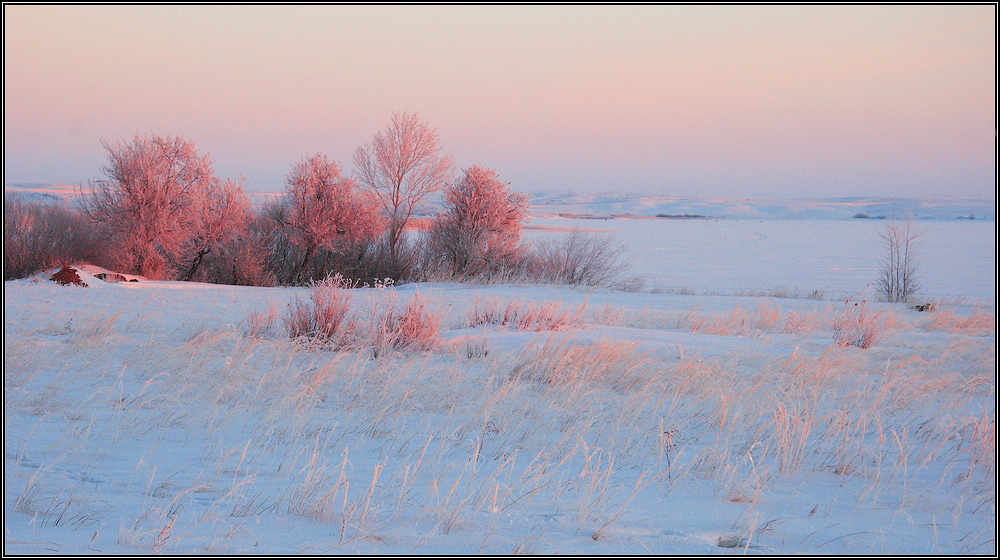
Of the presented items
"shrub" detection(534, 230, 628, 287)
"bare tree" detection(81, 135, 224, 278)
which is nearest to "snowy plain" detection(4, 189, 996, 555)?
"bare tree" detection(81, 135, 224, 278)

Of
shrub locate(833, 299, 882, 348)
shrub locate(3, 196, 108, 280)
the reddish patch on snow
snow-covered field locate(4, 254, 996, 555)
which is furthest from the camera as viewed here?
shrub locate(3, 196, 108, 280)

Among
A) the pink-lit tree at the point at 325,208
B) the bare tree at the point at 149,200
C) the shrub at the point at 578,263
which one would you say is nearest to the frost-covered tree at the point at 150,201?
the bare tree at the point at 149,200

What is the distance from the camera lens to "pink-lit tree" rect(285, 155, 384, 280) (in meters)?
23.8

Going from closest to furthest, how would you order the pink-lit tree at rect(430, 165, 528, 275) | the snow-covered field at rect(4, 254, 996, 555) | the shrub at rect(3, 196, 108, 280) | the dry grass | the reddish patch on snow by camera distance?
the snow-covered field at rect(4, 254, 996, 555) → the dry grass → the reddish patch on snow → the shrub at rect(3, 196, 108, 280) → the pink-lit tree at rect(430, 165, 528, 275)

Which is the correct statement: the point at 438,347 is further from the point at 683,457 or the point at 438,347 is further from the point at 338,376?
the point at 683,457

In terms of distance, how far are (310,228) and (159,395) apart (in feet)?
65.6

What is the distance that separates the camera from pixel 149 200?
67.9ft

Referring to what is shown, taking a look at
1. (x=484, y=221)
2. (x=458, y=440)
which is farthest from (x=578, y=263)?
(x=458, y=440)

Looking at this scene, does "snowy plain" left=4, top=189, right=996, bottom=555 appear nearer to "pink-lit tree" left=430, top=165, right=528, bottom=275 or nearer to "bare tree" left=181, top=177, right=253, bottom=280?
"bare tree" left=181, top=177, right=253, bottom=280

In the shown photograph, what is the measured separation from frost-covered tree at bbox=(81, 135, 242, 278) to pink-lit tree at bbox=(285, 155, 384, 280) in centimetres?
326

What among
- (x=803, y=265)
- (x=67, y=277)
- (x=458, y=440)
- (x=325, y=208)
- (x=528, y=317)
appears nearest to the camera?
(x=458, y=440)

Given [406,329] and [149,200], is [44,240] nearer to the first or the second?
[149,200]

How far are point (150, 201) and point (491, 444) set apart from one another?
802 inches

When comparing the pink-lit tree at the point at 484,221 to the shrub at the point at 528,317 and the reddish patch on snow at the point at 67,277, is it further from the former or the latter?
the shrub at the point at 528,317
